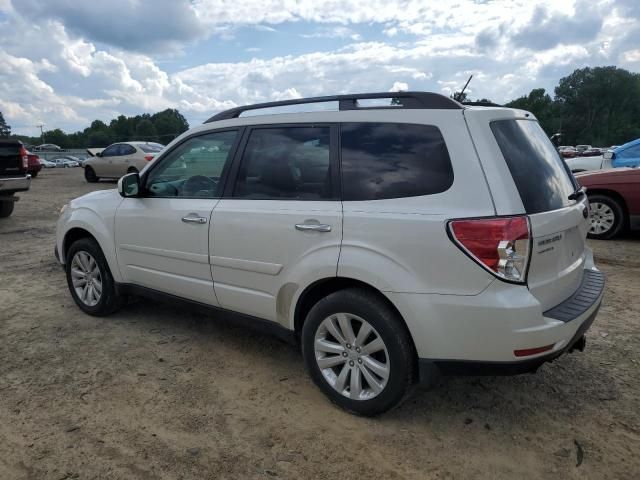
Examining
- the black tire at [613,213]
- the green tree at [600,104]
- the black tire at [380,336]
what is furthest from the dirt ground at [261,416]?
the green tree at [600,104]

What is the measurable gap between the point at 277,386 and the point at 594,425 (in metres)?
1.91

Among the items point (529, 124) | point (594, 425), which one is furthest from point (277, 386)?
point (529, 124)

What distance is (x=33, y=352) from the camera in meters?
3.87

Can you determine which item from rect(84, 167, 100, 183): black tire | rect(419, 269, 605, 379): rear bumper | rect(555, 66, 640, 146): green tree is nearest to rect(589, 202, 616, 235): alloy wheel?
rect(419, 269, 605, 379): rear bumper

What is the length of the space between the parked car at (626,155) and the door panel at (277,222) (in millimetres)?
7781

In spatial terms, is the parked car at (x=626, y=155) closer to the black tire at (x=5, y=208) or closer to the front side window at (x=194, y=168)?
the front side window at (x=194, y=168)

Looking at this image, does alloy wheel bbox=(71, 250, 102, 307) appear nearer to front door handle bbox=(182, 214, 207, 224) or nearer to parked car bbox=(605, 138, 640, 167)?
front door handle bbox=(182, 214, 207, 224)

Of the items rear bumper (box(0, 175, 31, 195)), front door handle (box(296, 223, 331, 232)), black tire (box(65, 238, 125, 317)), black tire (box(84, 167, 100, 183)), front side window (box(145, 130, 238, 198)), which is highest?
front side window (box(145, 130, 238, 198))

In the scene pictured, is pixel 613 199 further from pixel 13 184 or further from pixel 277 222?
pixel 13 184

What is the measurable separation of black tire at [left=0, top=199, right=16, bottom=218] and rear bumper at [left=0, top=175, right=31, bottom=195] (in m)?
1.01

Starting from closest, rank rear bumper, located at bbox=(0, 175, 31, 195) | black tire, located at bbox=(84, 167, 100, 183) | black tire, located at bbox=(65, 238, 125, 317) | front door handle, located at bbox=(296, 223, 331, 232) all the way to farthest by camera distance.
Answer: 1. front door handle, located at bbox=(296, 223, 331, 232)
2. black tire, located at bbox=(65, 238, 125, 317)
3. rear bumper, located at bbox=(0, 175, 31, 195)
4. black tire, located at bbox=(84, 167, 100, 183)

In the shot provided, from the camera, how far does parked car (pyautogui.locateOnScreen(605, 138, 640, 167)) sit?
8.73m

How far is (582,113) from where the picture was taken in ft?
364

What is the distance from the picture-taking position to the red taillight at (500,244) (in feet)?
7.82
